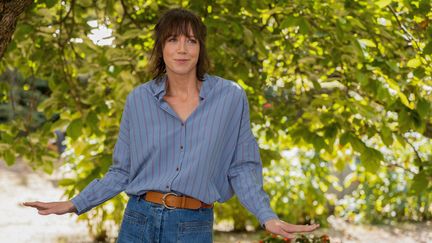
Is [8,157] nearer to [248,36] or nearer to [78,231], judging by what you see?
[248,36]

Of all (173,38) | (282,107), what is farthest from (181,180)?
(282,107)

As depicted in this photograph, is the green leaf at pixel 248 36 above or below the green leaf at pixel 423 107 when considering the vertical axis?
above

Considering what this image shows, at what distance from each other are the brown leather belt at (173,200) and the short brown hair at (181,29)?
0.44 m

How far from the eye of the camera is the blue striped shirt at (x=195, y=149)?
8.91 ft

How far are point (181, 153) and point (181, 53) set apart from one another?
342 mm

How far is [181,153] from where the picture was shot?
9.01 feet

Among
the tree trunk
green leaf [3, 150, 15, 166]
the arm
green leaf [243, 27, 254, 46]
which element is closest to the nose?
the arm

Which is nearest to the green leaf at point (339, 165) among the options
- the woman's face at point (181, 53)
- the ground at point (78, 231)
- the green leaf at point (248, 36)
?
the ground at point (78, 231)

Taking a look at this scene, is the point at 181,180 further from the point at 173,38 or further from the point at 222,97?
the point at 173,38

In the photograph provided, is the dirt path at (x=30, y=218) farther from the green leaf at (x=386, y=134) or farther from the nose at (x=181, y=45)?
the nose at (x=181, y=45)

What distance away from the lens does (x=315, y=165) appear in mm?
9594

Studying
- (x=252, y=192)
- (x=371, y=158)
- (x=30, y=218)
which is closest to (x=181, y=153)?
(x=252, y=192)

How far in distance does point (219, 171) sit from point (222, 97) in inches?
10.0

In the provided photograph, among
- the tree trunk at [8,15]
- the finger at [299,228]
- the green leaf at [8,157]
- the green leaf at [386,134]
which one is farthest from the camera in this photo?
the green leaf at [8,157]
